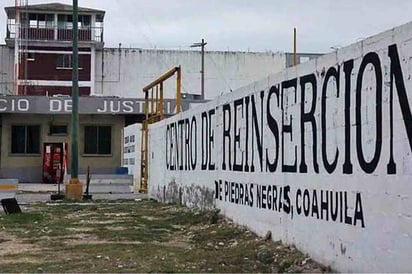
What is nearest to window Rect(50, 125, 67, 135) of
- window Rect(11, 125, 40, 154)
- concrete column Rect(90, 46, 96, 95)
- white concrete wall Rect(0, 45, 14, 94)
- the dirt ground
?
window Rect(11, 125, 40, 154)

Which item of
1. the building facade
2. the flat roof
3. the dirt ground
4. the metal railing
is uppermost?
the flat roof

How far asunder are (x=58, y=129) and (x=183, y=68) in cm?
1970

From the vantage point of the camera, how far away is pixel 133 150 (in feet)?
110

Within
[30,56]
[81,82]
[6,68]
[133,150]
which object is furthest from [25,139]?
[6,68]

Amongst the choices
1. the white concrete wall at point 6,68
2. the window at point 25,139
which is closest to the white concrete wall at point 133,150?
the window at point 25,139

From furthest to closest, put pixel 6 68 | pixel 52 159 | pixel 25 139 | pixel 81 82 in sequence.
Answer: pixel 6 68
pixel 81 82
pixel 25 139
pixel 52 159

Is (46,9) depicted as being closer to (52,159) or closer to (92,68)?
(92,68)

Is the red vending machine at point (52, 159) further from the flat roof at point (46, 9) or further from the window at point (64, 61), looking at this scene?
the flat roof at point (46, 9)

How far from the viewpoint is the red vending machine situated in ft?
144

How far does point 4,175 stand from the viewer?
44.3 meters

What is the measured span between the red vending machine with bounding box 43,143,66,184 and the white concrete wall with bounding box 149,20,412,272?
3010 cm

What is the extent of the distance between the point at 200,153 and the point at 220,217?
2721mm

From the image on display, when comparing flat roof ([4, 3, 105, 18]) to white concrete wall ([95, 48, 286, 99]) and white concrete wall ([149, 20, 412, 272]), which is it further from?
white concrete wall ([149, 20, 412, 272])

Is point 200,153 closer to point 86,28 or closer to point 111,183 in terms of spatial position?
point 111,183
